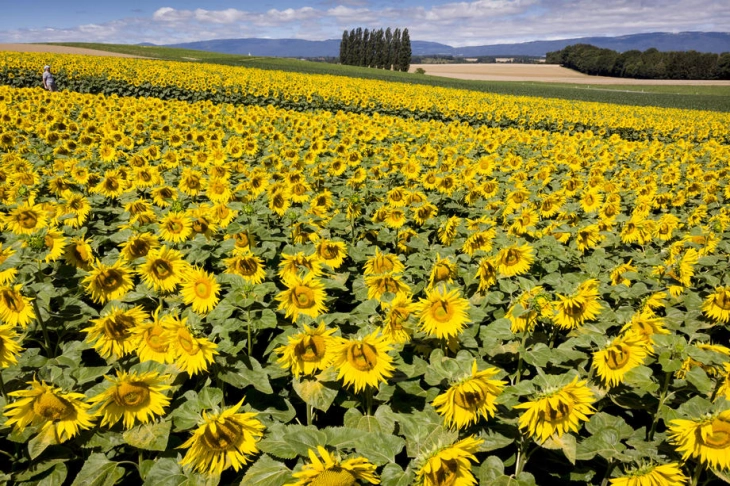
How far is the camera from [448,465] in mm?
1783

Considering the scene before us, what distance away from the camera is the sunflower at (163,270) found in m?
3.08

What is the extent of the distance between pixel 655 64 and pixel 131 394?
13484 centimetres

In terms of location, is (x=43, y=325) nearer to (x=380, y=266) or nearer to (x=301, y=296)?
(x=301, y=296)

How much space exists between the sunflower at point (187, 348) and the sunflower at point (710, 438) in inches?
94.6

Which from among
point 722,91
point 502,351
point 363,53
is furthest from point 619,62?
point 502,351

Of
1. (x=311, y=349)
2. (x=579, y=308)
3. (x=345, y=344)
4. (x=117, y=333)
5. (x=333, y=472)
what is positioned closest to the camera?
(x=333, y=472)

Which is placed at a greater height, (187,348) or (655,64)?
(655,64)

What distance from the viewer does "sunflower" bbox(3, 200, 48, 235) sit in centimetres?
404

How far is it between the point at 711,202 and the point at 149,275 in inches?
367

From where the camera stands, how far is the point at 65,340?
336cm

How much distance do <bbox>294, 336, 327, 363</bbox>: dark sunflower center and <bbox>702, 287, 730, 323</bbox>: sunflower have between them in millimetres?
3106

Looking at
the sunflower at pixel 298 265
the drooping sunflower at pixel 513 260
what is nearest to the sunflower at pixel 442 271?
the drooping sunflower at pixel 513 260

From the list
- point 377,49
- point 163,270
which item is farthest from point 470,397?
Result: point 377,49

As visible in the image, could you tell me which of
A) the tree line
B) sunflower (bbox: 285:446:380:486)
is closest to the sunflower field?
sunflower (bbox: 285:446:380:486)
